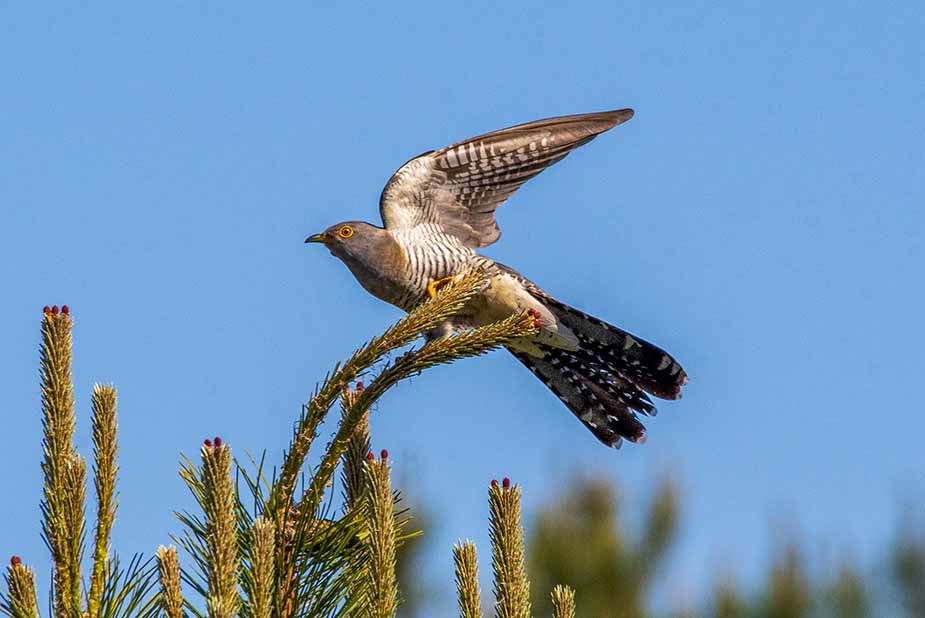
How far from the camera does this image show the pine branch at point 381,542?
2029mm

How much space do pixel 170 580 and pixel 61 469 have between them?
47 cm

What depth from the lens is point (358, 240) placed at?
18.4 ft

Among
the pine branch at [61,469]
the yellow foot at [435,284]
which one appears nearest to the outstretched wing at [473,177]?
the yellow foot at [435,284]

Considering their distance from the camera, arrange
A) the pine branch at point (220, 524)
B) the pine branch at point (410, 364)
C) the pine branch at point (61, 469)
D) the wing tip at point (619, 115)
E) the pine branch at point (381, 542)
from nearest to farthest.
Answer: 1. the pine branch at point (220, 524)
2. the pine branch at point (381, 542)
3. the pine branch at point (61, 469)
4. the pine branch at point (410, 364)
5. the wing tip at point (619, 115)

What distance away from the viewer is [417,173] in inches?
228

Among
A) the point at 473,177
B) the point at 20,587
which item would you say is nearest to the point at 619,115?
the point at 473,177

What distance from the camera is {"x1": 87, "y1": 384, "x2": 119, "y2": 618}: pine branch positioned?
229 centimetres

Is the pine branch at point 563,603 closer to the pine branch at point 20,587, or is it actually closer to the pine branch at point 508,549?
the pine branch at point 508,549

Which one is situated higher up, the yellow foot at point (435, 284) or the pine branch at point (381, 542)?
the yellow foot at point (435, 284)

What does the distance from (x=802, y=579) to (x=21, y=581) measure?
876cm

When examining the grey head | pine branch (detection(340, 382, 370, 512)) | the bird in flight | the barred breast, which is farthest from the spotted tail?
pine branch (detection(340, 382, 370, 512))

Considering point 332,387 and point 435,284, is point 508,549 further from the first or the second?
point 435,284

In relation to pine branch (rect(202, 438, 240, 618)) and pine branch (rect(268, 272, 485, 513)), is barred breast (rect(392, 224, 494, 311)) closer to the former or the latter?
pine branch (rect(268, 272, 485, 513))

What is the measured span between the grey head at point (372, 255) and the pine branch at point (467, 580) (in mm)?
3471
